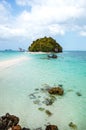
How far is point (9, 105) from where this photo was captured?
1519cm

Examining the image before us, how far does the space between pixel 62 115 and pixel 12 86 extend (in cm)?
886

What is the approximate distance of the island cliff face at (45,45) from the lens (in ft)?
375

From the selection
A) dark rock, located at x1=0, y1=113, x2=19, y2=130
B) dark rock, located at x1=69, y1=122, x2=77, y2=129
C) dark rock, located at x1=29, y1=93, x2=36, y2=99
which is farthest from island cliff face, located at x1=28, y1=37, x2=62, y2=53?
Result: dark rock, located at x1=0, y1=113, x2=19, y2=130

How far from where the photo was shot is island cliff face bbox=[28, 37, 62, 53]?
4499 inches

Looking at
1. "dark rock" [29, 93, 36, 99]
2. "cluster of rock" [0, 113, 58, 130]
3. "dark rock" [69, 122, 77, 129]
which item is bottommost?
"dark rock" [69, 122, 77, 129]

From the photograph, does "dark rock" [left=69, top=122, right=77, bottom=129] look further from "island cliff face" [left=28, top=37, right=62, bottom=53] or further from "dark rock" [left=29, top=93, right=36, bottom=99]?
"island cliff face" [left=28, top=37, right=62, bottom=53]

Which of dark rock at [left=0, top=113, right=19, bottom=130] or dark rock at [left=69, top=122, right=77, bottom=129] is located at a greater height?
dark rock at [left=0, top=113, right=19, bottom=130]

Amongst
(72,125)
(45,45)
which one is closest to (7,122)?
(72,125)

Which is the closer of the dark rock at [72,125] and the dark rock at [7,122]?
the dark rock at [7,122]

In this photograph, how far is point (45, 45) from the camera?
11425cm

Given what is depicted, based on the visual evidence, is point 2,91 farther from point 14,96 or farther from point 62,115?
point 62,115

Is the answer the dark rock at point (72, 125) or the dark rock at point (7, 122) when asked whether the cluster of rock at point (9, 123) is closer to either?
the dark rock at point (7, 122)

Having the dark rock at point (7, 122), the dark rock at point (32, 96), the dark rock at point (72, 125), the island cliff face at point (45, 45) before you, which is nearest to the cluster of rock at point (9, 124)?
the dark rock at point (7, 122)

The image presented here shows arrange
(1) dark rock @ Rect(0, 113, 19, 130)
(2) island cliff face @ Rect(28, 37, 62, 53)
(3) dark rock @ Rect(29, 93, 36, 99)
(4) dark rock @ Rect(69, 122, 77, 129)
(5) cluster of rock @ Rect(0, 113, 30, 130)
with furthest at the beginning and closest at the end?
(2) island cliff face @ Rect(28, 37, 62, 53), (3) dark rock @ Rect(29, 93, 36, 99), (4) dark rock @ Rect(69, 122, 77, 129), (1) dark rock @ Rect(0, 113, 19, 130), (5) cluster of rock @ Rect(0, 113, 30, 130)
